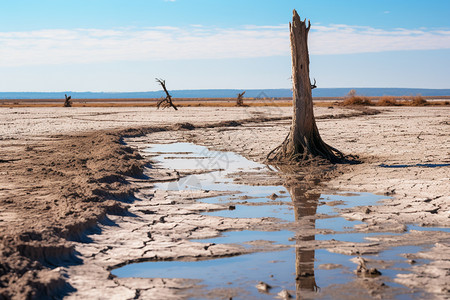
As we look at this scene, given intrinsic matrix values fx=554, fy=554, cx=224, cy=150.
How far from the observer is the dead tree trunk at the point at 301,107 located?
1280 cm

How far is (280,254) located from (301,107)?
7660 millimetres

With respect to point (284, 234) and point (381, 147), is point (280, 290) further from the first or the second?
point (381, 147)

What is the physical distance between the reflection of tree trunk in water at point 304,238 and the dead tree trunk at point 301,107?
3.30 metres

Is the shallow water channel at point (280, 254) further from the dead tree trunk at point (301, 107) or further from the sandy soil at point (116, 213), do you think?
the dead tree trunk at point (301, 107)

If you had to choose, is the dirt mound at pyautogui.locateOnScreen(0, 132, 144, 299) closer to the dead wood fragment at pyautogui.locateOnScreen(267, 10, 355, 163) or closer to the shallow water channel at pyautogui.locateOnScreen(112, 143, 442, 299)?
the shallow water channel at pyautogui.locateOnScreen(112, 143, 442, 299)

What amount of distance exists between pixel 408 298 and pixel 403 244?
5.30 feet

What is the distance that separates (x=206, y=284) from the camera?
482cm

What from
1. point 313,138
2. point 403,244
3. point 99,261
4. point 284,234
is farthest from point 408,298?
point 313,138

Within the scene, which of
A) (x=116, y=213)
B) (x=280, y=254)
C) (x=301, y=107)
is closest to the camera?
(x=280, y=254)

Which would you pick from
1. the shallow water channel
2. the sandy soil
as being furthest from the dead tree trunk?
the shallow water channel

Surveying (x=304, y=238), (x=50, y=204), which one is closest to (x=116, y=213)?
(x=50, y=204)

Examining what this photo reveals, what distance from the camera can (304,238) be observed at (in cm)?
625

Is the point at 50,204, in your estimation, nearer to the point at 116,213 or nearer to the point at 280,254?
the point at 116,213

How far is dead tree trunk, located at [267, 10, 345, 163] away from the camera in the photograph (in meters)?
12.8
